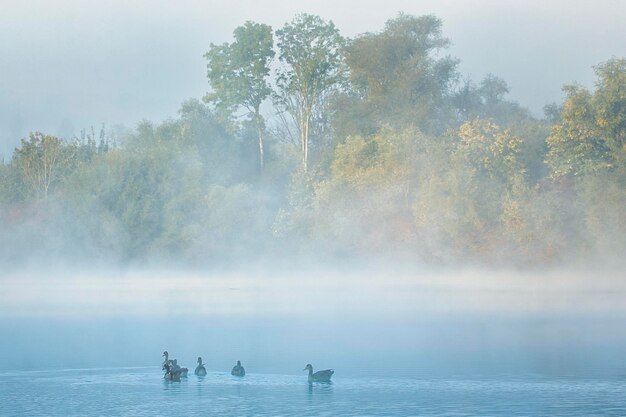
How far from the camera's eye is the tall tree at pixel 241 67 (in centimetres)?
7800

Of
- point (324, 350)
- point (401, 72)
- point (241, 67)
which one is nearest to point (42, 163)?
point (241, 67)

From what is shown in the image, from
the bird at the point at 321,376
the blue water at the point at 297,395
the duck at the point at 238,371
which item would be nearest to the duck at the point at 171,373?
the blue water at the point at 297,395

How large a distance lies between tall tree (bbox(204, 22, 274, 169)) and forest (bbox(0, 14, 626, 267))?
0.10 meters

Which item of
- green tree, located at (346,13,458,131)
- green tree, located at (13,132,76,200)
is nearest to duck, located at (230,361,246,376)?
green tree, located at (346,13,458,131)

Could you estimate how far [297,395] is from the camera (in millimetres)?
22047

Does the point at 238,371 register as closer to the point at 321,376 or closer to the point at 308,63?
the point at 321,376

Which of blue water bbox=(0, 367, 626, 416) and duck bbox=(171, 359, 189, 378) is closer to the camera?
blue water bbox=(0, 367, 626, 416)

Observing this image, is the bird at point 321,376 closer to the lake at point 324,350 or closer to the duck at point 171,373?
the lake at point 324,350

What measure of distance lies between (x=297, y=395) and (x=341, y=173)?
4600 cm

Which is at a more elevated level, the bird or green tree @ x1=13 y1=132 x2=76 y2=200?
green tree @ x1=13 y1=132 x2=76 y2=200

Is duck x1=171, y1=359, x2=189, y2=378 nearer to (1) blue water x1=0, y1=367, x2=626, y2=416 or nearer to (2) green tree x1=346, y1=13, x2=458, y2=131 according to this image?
(1) blue water x1=0, y1=367, x2=626, y2=416

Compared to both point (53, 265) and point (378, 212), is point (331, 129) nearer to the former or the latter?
point (378, 212)

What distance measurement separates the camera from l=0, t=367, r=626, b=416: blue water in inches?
800

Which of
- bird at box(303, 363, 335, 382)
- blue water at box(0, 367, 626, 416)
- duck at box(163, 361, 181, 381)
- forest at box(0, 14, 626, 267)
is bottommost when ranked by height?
blue water at box(0, 367, 626, 416)
